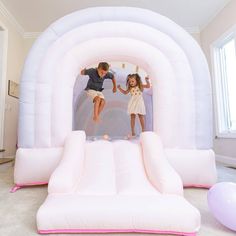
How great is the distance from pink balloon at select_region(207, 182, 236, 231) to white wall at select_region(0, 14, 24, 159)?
131 inches

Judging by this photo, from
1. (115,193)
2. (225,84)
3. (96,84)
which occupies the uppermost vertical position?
(225,84)

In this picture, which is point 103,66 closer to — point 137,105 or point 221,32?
point 137,105

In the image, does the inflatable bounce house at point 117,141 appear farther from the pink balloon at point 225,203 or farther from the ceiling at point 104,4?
the ceiling at point 104,4

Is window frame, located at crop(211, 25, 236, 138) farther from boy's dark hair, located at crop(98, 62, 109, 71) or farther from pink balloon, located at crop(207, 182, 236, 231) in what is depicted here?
pink balloon, located at crop(207, 182, 236, 231)

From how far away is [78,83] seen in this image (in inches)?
116

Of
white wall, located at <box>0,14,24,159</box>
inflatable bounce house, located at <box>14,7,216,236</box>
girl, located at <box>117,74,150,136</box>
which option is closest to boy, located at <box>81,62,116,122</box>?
girl, located at <box>117,74,150,136</box>

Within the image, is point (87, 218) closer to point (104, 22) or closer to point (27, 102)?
point (27, 102)

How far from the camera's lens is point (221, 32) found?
3588 mm

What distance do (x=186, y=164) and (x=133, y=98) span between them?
4.13 feet

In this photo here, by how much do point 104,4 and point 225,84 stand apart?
232cm

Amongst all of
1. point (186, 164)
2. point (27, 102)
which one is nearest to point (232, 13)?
point (186, 164)

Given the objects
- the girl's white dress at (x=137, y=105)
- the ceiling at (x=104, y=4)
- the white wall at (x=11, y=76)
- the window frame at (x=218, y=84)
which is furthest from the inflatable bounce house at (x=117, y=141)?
the white wall at (x=11, y=76)

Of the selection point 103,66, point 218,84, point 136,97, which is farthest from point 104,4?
point 218,84

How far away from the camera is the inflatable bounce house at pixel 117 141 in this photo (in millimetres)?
1498
